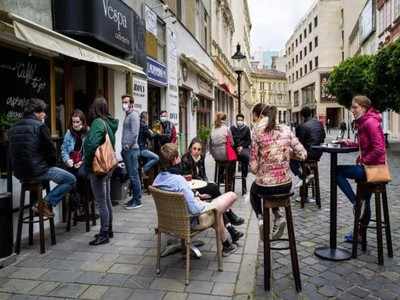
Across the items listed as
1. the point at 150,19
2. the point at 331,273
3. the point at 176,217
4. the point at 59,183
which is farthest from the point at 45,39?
the point at 150,19

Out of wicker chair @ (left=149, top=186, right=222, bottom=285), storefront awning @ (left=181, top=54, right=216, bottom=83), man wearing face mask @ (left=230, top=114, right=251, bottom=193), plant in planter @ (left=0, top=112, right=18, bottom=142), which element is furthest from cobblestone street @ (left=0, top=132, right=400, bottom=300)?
storefront awning @ (left=181, top=54, right=216, bottom=83)

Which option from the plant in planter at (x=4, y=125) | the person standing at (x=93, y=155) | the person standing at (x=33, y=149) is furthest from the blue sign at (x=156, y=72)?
the person standing at (x=33, y=149)

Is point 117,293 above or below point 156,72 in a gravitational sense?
below

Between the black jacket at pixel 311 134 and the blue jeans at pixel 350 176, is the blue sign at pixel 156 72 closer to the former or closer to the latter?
the black jacket at pixel 311 134

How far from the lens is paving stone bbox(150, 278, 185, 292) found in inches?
165

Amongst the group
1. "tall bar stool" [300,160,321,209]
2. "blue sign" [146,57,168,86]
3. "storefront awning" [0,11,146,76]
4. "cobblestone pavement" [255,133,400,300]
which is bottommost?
"cobblestone pavement" [255,133,400,300]

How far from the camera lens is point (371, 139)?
196 inches

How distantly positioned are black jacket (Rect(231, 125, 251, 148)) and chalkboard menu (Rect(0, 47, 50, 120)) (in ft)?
14.9

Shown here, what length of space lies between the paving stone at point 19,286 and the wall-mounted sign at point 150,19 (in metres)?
7.81

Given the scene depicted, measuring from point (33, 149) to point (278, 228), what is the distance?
302 cm

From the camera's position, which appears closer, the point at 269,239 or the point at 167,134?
the point at 269,239

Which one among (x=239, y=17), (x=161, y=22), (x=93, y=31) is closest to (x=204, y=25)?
(x=161, y=22)

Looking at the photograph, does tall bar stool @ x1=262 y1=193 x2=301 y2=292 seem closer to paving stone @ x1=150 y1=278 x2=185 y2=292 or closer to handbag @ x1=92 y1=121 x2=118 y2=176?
paving stone @ x1=150 y1=278 x2=185 y2=292

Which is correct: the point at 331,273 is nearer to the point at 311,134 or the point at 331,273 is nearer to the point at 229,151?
the point at 311,134
